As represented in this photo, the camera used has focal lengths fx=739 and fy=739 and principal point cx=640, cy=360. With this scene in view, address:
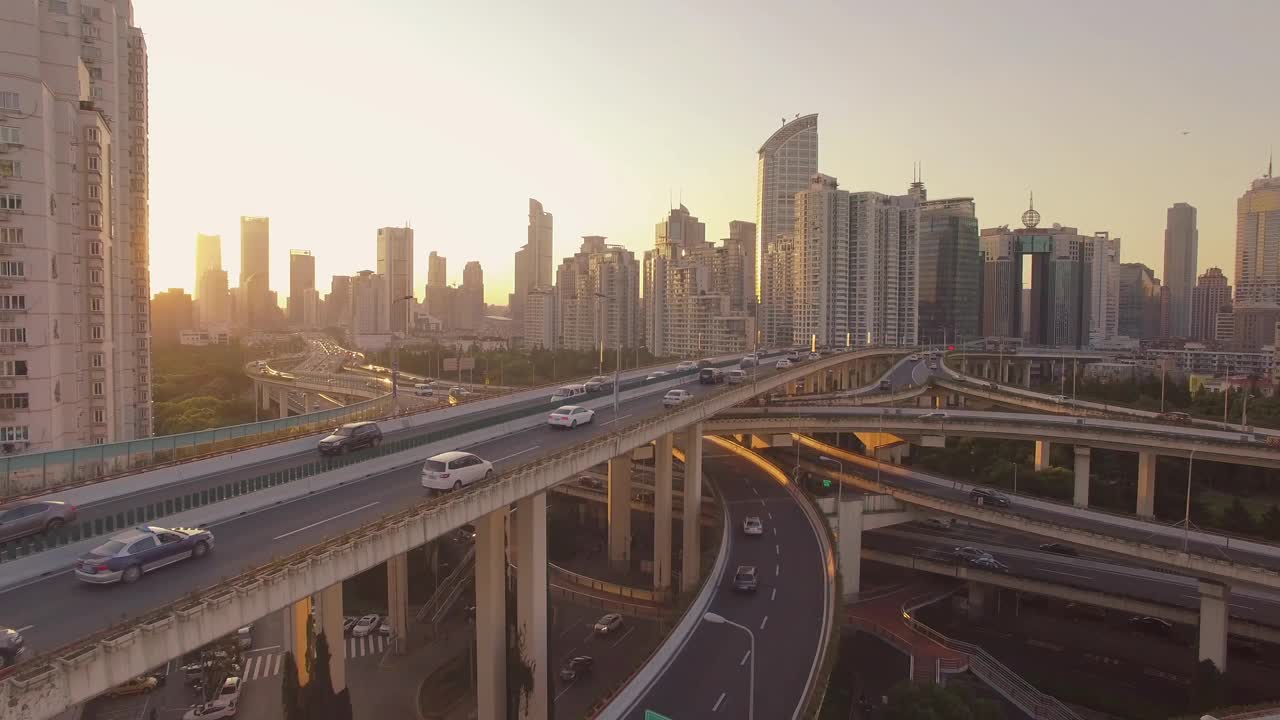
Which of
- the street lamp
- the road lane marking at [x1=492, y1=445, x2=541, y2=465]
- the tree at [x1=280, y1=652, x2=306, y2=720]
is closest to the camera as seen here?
the street lamp

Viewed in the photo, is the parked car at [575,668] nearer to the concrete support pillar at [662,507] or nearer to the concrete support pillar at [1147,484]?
the concrete support pillar at [662,507]

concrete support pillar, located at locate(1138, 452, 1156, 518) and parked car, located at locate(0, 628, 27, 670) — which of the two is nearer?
parked car, located at locate(0, 628, 27, 670)

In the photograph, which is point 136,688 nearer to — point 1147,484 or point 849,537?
point 849,537

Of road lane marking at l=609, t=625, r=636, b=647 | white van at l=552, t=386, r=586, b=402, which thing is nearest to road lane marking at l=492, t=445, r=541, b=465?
white van at l=552, t=386, r=586, b=402

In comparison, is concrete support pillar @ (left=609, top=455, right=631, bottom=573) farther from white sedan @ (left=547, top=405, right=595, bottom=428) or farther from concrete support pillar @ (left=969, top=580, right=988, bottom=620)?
concrete support pillar @ (left=969, top=580, right=988, bottom=620)

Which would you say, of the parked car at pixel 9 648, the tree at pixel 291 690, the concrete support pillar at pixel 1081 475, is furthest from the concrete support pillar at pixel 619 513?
the parked car at pixel 9 648
